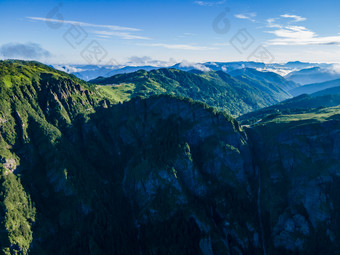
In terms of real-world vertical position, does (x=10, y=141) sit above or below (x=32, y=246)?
above

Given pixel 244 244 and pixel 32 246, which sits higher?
pixel 32 246

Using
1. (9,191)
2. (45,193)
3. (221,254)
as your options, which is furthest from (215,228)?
(9,191)

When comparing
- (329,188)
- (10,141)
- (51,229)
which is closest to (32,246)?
(51,229)

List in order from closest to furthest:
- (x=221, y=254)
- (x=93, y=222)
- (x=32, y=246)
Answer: (x=32, y=246)
(x=221, y=254)
(x=93, y=222)

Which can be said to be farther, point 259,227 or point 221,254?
point 259,227

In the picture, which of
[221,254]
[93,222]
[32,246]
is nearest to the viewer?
[32,246]

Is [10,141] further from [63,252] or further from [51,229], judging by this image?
[63,252]

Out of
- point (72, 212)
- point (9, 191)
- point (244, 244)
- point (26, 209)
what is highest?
point (9, 191)

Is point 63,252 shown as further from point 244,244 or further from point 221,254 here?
point 244,244

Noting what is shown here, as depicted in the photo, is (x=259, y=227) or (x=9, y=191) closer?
(x=9, y=191)
